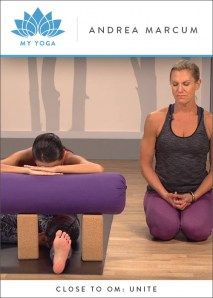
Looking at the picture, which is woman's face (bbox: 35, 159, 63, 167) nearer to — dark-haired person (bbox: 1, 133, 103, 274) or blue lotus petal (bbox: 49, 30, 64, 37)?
dark-haired person (bbox: 1, 133, 103, 274)

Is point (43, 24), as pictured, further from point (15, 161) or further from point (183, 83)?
point (183, 83)

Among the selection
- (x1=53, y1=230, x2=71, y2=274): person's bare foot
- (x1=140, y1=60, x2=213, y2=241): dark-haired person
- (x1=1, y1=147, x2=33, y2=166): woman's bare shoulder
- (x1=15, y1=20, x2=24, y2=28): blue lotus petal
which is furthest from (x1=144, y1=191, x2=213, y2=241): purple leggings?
(x1=15, y1=20, x2=24, y2=28): blue lotus petal

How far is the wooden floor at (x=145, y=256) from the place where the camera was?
2.33 meters

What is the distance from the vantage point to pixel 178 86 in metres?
2.61

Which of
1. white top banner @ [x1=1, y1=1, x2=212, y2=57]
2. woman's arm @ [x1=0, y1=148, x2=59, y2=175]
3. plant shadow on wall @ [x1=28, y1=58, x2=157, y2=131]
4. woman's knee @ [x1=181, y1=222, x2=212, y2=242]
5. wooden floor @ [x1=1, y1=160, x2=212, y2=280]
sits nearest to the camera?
wooden floor @ [x1=1, y1=160, x2=212, y2=280]

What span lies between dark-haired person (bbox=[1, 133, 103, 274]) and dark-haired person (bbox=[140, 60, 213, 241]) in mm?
328

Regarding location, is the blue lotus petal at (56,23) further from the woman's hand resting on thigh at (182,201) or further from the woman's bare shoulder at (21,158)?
the woman's hand resting on thigh at (182,201)

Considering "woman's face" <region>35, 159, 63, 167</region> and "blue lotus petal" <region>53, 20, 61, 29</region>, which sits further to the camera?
"blue lotus petal" <region>53, 20, 61, 29</region>

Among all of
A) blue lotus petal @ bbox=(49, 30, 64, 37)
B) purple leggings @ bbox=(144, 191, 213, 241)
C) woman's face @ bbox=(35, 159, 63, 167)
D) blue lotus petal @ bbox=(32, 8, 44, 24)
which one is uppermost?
blue lotus petal @ bbox=(32, 8, 44, 24)

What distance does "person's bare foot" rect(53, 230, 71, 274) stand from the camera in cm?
235

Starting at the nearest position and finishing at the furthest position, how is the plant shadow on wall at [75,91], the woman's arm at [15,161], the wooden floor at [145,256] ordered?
the wooden floor at [145,256]
the woman's arm at [15,161]
the plant shadow on wall at [75,91]

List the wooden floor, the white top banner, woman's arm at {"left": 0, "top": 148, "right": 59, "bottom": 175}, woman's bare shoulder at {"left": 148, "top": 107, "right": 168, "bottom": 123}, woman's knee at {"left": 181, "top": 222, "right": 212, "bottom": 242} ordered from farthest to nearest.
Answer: the white top banner → woman's bare shoulder at {"left": 148, "top": 107, "right": 168, "bottom": 123} → woman's knee at {"left": 181, "top": 222, "right": 212, "bottom": 242} → woman's arm at {"left": 0, "top": 148, "right": 59, "bottom": 175} → the wooden floor

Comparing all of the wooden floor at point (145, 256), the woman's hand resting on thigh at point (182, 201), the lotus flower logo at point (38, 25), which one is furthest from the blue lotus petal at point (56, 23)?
the woman's hand resting on thigh at point (182, 201)

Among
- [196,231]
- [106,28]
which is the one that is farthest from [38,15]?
[196,231]
